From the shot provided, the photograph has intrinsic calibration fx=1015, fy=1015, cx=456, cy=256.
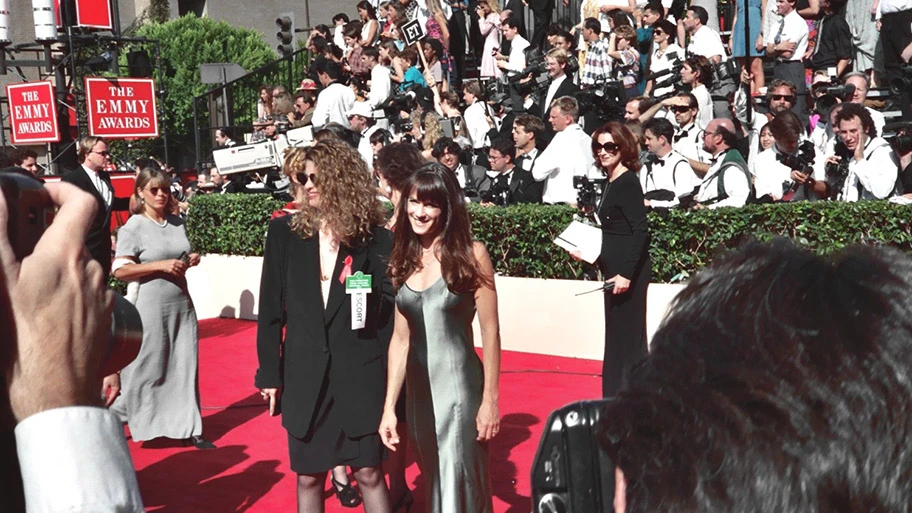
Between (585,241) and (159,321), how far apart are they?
118 inches

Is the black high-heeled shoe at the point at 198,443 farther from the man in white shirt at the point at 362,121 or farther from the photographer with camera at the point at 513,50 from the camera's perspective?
the photographer with camera at the point at 513,50

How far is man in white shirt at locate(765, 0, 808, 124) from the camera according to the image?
11.0 meters

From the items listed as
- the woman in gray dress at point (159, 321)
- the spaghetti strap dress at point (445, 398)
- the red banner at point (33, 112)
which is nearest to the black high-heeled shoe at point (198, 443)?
the woman in gray dress at point (159, 321)

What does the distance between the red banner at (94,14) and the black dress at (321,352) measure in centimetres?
1300

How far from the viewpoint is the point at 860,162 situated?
26.6 ft

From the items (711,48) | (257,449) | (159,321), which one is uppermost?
(711,48)

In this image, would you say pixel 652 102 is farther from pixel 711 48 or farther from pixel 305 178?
pixel 305 178

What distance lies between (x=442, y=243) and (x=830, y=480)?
3661 millimetres

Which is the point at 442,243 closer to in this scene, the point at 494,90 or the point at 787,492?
the point at 787,492

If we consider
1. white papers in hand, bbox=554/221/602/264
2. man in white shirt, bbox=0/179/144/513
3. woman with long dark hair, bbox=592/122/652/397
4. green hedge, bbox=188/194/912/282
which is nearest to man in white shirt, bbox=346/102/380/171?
green hedge, bbox=188/194/912/282

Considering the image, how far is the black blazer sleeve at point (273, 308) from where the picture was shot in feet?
14.9

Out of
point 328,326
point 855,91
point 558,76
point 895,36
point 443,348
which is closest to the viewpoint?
point 443,348

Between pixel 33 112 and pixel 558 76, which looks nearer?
pixel 558 76

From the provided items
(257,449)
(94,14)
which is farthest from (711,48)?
(94,14)
